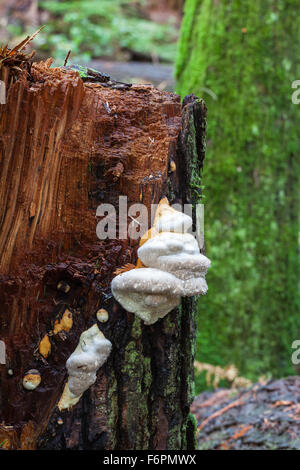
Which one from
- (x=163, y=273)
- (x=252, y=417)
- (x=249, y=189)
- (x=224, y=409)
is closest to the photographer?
(x=163, y=273)

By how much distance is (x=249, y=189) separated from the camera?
172 inches

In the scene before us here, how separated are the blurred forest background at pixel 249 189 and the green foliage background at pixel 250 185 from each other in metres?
0.01

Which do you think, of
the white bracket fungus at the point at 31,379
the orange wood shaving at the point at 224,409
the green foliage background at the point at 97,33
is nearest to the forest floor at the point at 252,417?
the orange wood shaving at the point at 224,409

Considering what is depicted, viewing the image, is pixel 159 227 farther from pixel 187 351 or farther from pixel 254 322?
pixel 254 322

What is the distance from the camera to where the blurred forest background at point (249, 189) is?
4316mm

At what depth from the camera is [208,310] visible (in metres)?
4.35

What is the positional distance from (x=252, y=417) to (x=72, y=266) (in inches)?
86.0

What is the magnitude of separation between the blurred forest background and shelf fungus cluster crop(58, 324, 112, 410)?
2544mm

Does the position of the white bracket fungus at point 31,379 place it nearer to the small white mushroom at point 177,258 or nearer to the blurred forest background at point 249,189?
the small white mushroom at point 177,258

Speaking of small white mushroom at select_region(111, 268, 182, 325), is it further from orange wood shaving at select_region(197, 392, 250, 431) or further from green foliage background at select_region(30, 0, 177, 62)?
green foliage background at select_region(30, 0, 177, 62)

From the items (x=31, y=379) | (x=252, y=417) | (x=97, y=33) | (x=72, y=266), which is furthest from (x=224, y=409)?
(x=97, y=33)

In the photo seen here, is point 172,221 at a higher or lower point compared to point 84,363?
higher

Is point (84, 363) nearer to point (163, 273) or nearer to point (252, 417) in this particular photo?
point (163, 273)
